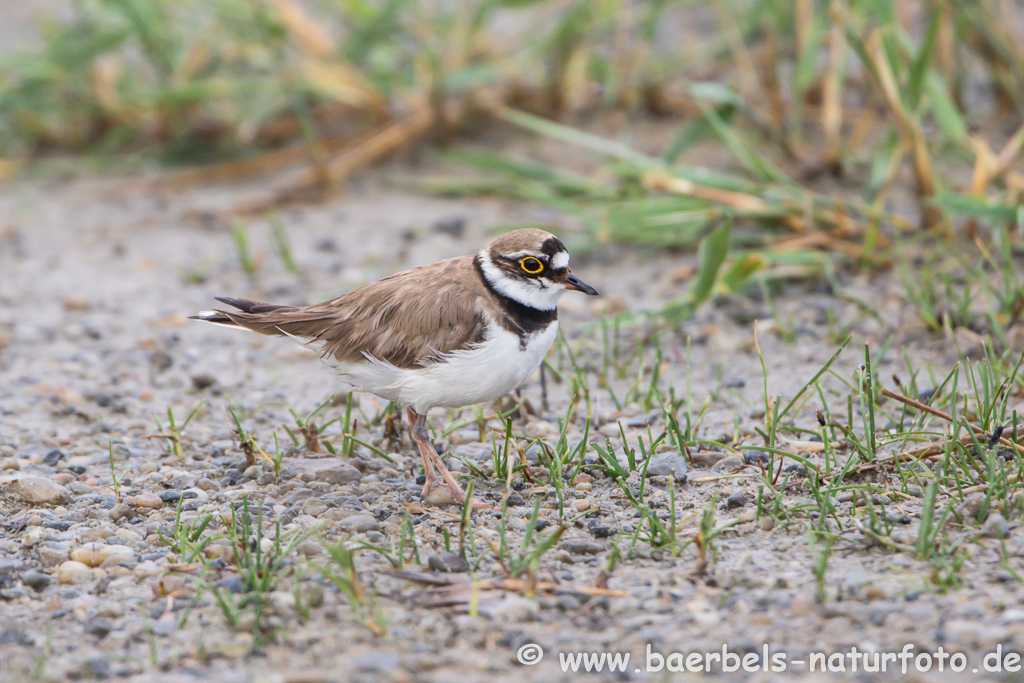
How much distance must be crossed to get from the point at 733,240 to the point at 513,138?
7.93 feet

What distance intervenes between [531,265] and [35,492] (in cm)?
177

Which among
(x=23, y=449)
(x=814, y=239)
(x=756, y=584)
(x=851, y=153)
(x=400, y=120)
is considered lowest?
(x=756, y=584)

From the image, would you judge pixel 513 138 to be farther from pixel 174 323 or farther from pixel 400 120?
pixel 174 323

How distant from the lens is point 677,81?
7316 millimetres

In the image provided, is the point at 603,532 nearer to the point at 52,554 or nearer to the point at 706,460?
the point at 706,460

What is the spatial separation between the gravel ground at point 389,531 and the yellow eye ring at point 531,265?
2.31 feet

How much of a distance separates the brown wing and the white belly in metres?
0.04

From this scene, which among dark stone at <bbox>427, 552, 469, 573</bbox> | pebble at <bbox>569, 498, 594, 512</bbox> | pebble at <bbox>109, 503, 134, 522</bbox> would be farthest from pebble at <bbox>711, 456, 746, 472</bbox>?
pebble at <bbox>109, 503, 134, 522</bbox>

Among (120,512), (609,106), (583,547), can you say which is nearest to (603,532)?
(583,547)

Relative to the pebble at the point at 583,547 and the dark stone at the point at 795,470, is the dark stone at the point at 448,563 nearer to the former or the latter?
the pebble at the point at 583,547

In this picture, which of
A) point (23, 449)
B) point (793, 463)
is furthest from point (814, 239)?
point (23, 449)

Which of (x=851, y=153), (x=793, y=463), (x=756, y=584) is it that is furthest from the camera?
(x=851, y=153)

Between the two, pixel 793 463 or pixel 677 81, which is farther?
pixel 677 81

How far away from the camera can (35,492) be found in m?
3.42
